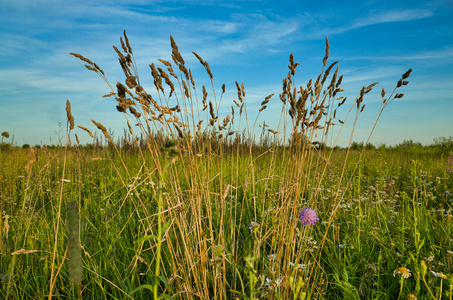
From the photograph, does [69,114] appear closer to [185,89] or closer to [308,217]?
[185,89]

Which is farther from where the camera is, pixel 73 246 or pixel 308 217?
pixel 308 217

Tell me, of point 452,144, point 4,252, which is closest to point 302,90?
point 4,252

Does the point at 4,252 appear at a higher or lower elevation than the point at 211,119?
lower

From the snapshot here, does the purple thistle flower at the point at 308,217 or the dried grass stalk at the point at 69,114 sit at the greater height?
the dried grass stalk at the point at 69,114

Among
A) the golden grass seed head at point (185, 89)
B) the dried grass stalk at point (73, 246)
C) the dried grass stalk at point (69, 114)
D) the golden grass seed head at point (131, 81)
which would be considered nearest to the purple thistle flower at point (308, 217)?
the golden grass seed head at point (185, 89)

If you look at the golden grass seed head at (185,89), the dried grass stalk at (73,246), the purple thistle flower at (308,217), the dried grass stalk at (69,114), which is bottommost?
the purple thistle flower at (308,217)

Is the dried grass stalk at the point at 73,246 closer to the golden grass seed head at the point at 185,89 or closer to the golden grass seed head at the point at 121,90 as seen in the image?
the golden grass seed head at the point at 121,90

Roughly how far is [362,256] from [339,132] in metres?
0.91

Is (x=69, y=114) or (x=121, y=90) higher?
(x=121, y=90)

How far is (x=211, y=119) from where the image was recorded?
6.63 ft

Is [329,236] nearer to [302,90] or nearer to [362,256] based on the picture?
[362,256]

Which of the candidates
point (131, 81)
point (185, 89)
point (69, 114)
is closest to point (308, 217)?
point (185, 89)

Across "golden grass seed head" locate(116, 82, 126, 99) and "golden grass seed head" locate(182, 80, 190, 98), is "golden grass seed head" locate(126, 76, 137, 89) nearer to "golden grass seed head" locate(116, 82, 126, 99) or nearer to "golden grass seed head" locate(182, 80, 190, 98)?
"golden grass seed head" locate(116, 82, 126, 99)

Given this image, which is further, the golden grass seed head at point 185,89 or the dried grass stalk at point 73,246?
the golden grass seed head at point 185,89
